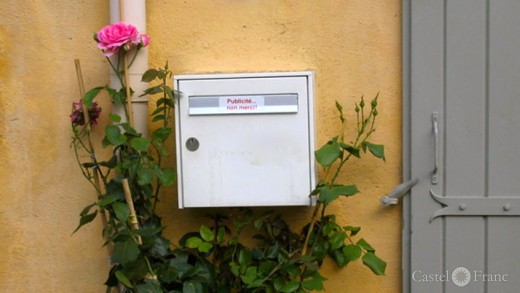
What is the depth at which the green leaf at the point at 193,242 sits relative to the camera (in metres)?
2.70

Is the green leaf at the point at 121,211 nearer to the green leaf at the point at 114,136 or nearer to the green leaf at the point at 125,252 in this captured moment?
the green leaf at the point at 125,252

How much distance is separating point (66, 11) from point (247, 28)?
825 millimetres

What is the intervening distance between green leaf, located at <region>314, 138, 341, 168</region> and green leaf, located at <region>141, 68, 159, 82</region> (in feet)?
2.47

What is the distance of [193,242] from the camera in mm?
2707

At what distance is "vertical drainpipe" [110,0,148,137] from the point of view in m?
2.77

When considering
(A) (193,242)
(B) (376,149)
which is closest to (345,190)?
(B) (376,149)

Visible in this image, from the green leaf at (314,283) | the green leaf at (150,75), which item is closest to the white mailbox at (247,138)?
the green leaf at (150,75)

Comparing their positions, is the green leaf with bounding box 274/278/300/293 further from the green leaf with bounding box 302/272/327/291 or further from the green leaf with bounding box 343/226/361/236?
the green leaf with bounding box 343/226/361/236

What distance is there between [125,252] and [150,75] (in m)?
0.75

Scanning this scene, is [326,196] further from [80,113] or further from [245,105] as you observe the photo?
[80,113]

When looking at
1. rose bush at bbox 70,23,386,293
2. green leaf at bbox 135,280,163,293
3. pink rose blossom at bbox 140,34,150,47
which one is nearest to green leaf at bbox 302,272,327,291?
rose bush at bbox 70,23,386,293

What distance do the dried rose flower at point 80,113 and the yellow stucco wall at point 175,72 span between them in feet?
0.38
